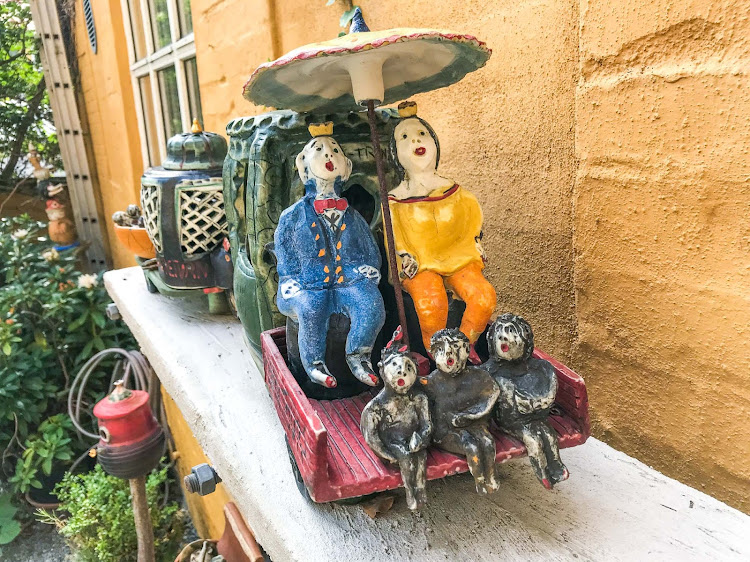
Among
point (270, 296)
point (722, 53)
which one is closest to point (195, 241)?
point (270, 296)

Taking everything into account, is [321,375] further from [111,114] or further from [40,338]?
[111,114]

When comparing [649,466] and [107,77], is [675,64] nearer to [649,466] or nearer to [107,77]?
[649,466]

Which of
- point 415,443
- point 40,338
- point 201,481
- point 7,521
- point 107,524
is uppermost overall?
point 415,443

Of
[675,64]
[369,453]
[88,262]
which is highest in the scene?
[675,64]

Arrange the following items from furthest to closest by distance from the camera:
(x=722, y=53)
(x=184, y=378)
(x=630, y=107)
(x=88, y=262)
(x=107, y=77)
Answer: (x=88, y=262) < (x=107, y=77) < (x=184, y=378) < (x=630, y=107) < (x=722, y=53)

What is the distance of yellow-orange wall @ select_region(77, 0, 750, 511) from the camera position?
63cm

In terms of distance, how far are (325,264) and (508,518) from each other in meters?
0.36

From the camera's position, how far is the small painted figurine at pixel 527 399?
0.58m

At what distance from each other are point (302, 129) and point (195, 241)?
496 millimetres

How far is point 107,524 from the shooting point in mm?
2082

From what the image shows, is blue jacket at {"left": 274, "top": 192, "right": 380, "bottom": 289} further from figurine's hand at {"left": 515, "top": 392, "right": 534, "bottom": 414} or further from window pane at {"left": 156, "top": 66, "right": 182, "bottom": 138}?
window pane at {"left": 156, "top": 66, "right": 182, "bottom": 138}

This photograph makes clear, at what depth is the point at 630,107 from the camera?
2.34ft

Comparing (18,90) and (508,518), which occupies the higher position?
(18,90)

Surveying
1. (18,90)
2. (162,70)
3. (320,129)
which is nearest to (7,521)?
(162,70)
